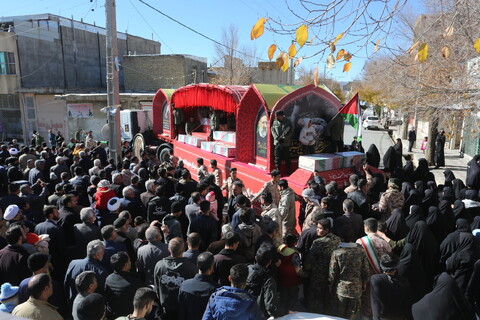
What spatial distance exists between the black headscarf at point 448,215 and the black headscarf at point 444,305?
7.77 ft

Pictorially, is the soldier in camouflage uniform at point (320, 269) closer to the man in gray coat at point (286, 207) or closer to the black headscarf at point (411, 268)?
the black headscarf at point (411, 268)

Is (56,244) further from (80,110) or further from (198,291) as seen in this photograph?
(80,110)

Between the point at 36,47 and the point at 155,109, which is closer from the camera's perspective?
the point at 155,109

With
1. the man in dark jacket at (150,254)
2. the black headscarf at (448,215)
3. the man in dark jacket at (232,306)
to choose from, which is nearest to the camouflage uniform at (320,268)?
the man in dark jacket at (232,306)

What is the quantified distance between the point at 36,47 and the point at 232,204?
898 inches

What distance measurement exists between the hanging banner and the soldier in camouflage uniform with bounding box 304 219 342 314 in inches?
755

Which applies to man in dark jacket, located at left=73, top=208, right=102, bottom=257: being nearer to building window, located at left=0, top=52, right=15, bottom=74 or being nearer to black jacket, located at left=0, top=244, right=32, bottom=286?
black jacket, located at left=0, top=244, right=32, bottom=286

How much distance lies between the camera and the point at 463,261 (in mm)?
4156

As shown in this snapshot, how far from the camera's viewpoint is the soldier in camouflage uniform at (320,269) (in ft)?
12.6

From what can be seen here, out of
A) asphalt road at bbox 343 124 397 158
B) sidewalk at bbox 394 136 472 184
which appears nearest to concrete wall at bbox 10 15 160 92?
asphalt road at bbox 343 124 397 158

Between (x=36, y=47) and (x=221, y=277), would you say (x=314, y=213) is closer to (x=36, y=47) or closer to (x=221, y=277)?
(x=221, y=277)

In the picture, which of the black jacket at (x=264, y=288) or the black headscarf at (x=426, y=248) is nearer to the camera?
the black jacket at (x=264, y=288)

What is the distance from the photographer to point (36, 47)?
23031 mm

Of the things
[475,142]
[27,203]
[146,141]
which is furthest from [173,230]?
[475,142]
